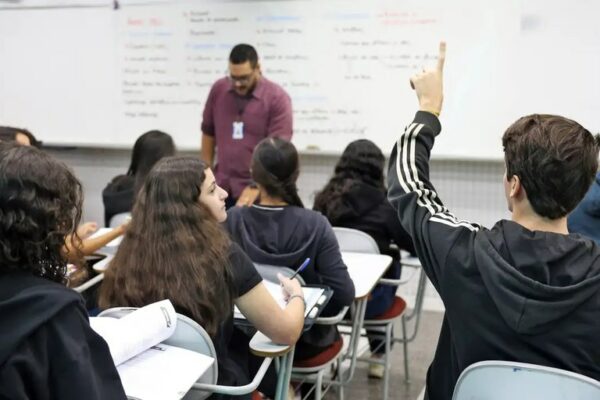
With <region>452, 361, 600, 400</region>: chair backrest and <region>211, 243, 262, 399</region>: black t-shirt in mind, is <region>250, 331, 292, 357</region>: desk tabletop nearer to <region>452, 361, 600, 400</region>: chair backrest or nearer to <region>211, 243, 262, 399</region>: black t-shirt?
<region>211, 243, 262, 399</region>: black t-shirt

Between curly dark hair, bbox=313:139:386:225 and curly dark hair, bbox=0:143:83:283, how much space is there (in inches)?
73.0

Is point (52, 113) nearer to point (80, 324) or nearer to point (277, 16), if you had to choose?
point (277, 16)

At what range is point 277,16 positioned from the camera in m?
4.14

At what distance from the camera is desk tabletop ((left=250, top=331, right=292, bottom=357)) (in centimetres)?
176

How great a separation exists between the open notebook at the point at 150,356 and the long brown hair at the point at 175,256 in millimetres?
137

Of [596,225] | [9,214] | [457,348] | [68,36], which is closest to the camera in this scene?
[9,214]

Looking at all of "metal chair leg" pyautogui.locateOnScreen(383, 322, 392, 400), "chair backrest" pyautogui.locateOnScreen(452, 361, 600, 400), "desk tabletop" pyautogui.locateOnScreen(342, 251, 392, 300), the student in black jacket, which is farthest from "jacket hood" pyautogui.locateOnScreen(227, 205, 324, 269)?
"chair backrest" pyautogui.locateOnScreen(452, 361, 600, 400)

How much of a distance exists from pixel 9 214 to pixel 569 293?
1000 mm

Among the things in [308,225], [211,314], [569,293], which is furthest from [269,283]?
[569,293]

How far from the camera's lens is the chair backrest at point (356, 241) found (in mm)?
2729

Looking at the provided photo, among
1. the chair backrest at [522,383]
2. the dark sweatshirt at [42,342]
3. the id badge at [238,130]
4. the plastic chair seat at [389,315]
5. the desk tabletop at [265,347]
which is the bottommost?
the plastic chair seat at [389,315]

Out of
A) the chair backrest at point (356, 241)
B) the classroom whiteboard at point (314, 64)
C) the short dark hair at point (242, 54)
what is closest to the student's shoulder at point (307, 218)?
the chair backrest at point (356, 241)

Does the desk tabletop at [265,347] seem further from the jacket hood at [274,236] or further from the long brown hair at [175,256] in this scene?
the jacket hood at [274,236]

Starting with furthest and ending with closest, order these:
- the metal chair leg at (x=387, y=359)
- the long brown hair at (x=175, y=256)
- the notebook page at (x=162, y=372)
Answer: the metal chair leg at (x=387, y=359) → the long brown hair at (x=175, y=256) → the notebook page at (x=162, y=372)
